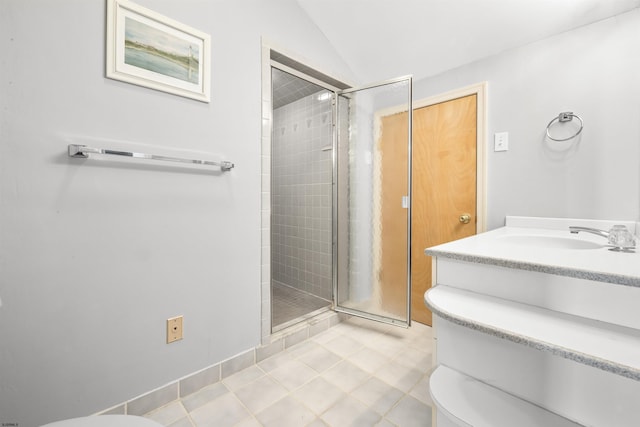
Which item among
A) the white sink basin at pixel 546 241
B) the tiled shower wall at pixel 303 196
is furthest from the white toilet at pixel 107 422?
the tiled shower wall at pixel 303 196

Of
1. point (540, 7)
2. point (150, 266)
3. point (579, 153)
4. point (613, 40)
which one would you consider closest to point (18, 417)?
point (150, 266)

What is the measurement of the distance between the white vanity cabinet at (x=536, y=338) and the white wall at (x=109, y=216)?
1.16 meters

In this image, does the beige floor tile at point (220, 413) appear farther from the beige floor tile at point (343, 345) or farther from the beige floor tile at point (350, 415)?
the beige floor tile at point (343, 345)

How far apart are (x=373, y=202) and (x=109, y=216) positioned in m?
1.72

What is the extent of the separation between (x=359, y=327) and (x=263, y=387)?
0.98 meters

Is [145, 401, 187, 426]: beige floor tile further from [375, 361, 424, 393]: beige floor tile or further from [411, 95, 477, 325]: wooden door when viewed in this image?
[411, 95, 477, 325]: wooden door

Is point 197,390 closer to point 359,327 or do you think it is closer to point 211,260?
point 211,260

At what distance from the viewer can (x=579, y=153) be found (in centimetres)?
159

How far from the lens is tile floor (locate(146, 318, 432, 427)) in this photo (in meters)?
1.24

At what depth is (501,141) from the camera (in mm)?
1864

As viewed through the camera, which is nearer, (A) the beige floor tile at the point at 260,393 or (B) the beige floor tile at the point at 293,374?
(A) the beige floor tile at the point at 260,393

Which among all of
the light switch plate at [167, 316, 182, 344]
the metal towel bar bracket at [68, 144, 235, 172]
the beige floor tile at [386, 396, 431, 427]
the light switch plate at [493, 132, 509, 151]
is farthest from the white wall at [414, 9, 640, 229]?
the light switch plate at [167, 316, 182, 344]

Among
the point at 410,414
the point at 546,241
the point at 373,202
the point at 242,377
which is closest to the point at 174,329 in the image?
the point at 242,377

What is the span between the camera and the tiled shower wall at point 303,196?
2684 mm
